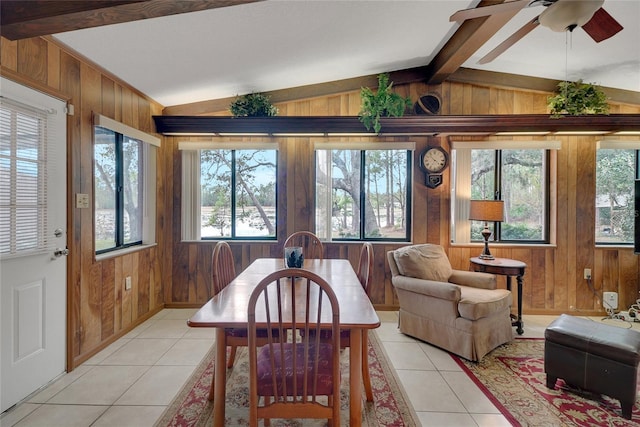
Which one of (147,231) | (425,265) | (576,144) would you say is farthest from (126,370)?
(576,144)

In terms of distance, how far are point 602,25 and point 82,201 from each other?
3.78m

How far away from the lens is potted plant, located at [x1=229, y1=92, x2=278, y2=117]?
353 cm

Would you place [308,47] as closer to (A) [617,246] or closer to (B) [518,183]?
(B) [518,183]

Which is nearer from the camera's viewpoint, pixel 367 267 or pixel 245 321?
pixel 245 321

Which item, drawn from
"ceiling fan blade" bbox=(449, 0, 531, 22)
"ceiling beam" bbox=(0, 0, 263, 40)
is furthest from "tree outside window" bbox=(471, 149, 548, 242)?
"ceiling beam" bbox=(0, 0, 263, 40)

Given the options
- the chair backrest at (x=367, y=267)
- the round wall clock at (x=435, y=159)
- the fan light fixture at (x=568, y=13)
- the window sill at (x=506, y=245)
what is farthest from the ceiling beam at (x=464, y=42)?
the window sill at (x=506, y=245)

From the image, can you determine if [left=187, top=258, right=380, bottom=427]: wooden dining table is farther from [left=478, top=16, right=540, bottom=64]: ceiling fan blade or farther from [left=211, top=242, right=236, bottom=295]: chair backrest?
[left=478, top=16, right=540, bottom=64]: ceiling fan blade

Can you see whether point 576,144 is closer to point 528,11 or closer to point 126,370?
point 528,11

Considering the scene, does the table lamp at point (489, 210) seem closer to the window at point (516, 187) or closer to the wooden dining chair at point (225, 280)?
the window at point (516, 187)

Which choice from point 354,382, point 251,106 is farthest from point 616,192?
point 251,106

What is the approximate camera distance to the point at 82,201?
248cm

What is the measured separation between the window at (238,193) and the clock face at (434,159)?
74.2 inches

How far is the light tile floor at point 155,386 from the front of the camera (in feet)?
6.22

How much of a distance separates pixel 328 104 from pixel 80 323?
3348 millimetres
